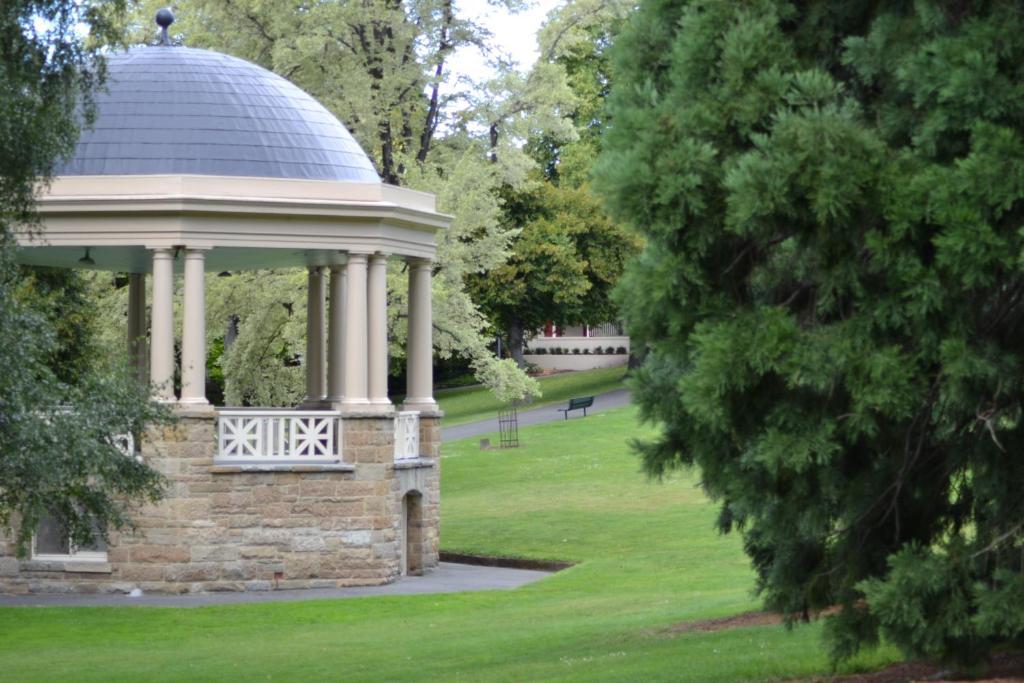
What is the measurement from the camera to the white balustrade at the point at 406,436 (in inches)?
960

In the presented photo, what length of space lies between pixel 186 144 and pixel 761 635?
12.4 m

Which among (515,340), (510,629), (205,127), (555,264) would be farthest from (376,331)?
(515,340)

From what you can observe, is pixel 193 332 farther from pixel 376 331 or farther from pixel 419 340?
pixel 419 340

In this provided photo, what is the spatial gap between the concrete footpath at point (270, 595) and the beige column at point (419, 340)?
9.50ft

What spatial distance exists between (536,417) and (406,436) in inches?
990

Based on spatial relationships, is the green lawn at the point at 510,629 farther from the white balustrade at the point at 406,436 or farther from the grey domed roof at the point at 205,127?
the grey domed roof at the point at 205,127

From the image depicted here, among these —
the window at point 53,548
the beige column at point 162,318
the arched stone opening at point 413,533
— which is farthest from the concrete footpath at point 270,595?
the beige column at point 162,318

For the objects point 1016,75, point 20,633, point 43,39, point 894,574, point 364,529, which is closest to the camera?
point 1016,75

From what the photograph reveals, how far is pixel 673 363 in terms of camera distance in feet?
33.5

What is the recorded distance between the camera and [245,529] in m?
22.4

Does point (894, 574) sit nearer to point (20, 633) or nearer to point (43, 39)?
point (43, 39)

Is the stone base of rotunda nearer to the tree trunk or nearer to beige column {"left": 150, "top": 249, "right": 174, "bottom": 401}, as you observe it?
beige column {"left": 150, "top": 249, "right": 174, "bottom": 401}

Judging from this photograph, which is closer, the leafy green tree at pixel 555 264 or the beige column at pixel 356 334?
the beige column at pixel 356 334

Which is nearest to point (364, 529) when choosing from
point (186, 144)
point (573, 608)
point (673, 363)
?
point (573, 608)
